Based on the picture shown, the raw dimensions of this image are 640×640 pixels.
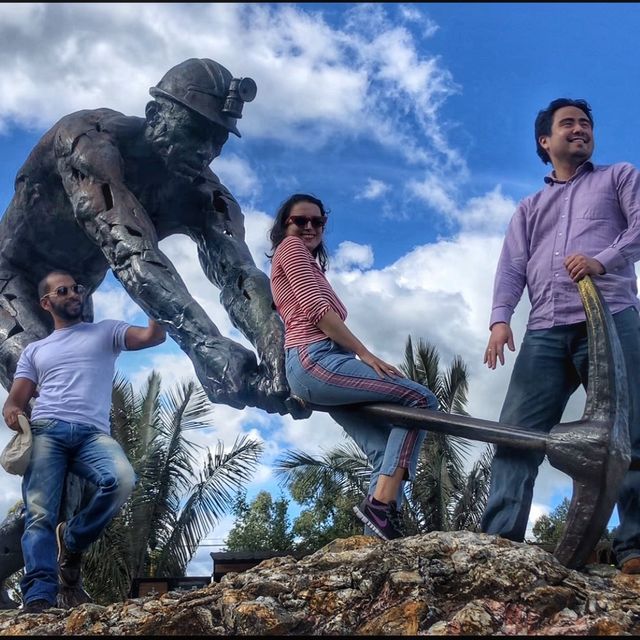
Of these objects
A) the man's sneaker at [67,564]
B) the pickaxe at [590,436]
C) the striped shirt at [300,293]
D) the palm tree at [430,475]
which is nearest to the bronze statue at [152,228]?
the man's sneaker at [67,564]

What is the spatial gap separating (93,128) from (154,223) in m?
0.58

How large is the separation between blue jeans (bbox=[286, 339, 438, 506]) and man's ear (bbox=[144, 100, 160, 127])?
6.18ft

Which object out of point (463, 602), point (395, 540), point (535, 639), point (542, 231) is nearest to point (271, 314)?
point (542, 231)

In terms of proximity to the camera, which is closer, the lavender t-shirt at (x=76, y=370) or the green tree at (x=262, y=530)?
the lavender t-shirt at (x=76, y=370)

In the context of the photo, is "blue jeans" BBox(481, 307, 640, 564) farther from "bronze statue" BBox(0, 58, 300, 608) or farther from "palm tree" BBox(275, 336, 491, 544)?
"palm tree" BBox(275, 336, 491, 544)

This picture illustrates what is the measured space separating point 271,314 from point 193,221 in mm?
983

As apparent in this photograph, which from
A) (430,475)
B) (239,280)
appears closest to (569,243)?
(239,280)

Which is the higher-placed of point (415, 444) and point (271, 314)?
point (271, 314)

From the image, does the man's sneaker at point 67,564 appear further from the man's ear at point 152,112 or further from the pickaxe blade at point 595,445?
the man's ear at point 152,112

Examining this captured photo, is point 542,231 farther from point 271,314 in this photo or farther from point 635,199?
point 271,314

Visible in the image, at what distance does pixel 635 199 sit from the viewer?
3.20 meters

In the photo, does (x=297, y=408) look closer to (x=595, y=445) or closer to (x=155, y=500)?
(x=595, y=445)

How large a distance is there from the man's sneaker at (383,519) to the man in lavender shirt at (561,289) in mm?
369

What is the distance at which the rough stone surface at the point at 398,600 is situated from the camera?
2268 mm
